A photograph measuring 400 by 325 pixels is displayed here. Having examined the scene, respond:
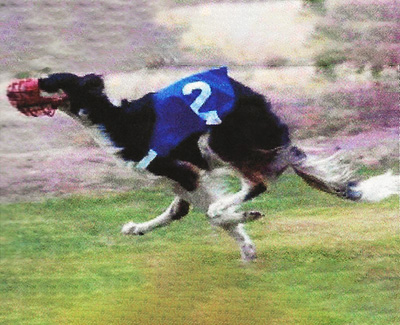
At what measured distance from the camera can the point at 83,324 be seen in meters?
3.52

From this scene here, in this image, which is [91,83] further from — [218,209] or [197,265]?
[197,265]

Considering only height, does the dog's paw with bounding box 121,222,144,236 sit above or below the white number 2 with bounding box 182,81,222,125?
below

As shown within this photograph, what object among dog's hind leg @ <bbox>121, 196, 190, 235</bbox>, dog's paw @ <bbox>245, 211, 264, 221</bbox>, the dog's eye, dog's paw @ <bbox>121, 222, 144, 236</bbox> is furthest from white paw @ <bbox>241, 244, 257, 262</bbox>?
the dog's eye

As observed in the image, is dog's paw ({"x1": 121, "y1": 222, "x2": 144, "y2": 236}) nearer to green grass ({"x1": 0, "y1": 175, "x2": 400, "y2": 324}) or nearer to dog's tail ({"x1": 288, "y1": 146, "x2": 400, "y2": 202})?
green grass ({"x1": 0, "y1": 175, "x2": 400, "y2": 324})

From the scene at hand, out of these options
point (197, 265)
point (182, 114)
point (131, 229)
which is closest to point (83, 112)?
point (182, 114)

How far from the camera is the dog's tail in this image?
12.1 feet

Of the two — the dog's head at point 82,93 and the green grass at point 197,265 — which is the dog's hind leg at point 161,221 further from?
the dog's head at point 82,93

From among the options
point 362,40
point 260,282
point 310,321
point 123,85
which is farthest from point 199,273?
point 362,40

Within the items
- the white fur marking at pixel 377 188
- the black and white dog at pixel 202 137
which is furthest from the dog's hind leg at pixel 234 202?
the white fur marking at pixel 377 188

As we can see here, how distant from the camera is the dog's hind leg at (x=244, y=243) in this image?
3.65 metres

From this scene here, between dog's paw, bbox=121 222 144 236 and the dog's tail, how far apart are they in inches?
27.0

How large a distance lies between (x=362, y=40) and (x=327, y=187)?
791 millimetres

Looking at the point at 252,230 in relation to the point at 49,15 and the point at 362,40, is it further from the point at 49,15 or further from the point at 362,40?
the point at 49,15

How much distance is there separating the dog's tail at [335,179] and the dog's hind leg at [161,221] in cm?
49
